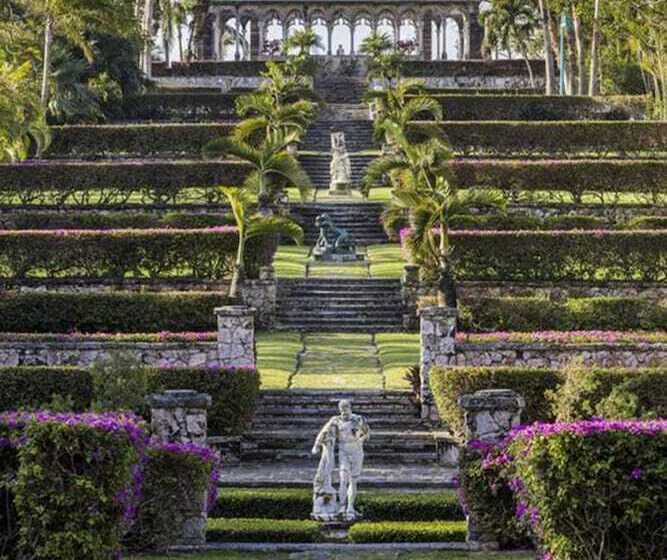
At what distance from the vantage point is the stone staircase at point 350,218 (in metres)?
51.8

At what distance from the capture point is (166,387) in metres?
30.9

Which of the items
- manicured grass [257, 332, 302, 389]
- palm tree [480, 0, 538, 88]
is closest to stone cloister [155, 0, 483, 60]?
palm tree [480, 0, 538, 88]

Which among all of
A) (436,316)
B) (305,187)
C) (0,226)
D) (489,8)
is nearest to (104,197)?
(0,226)

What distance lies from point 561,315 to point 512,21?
1940 inches

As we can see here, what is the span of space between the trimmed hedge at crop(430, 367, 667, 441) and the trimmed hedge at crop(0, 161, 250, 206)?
72.8 feet

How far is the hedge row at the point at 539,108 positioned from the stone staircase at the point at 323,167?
6629 millimetres

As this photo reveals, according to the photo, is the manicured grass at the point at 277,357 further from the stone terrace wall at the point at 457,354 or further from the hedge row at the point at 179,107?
the hedge row at the point at 179,107

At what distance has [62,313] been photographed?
38312mm

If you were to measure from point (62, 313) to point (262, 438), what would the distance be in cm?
754

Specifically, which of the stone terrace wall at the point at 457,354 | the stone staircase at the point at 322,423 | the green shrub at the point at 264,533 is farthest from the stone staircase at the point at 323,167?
the green shrub at the point at 264,533

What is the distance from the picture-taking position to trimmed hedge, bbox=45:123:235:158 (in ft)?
202

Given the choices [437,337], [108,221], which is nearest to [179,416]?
[437,337]

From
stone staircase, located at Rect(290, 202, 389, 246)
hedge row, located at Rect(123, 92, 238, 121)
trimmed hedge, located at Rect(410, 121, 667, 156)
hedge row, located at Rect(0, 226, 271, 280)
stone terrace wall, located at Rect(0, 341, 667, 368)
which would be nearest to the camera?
stone terrace wall, located at Rect(0, 341, 667, 368)

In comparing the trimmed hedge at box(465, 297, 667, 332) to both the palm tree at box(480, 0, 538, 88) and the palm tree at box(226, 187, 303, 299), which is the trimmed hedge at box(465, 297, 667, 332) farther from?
the palm tree at box(480, 0, 538, 88)
